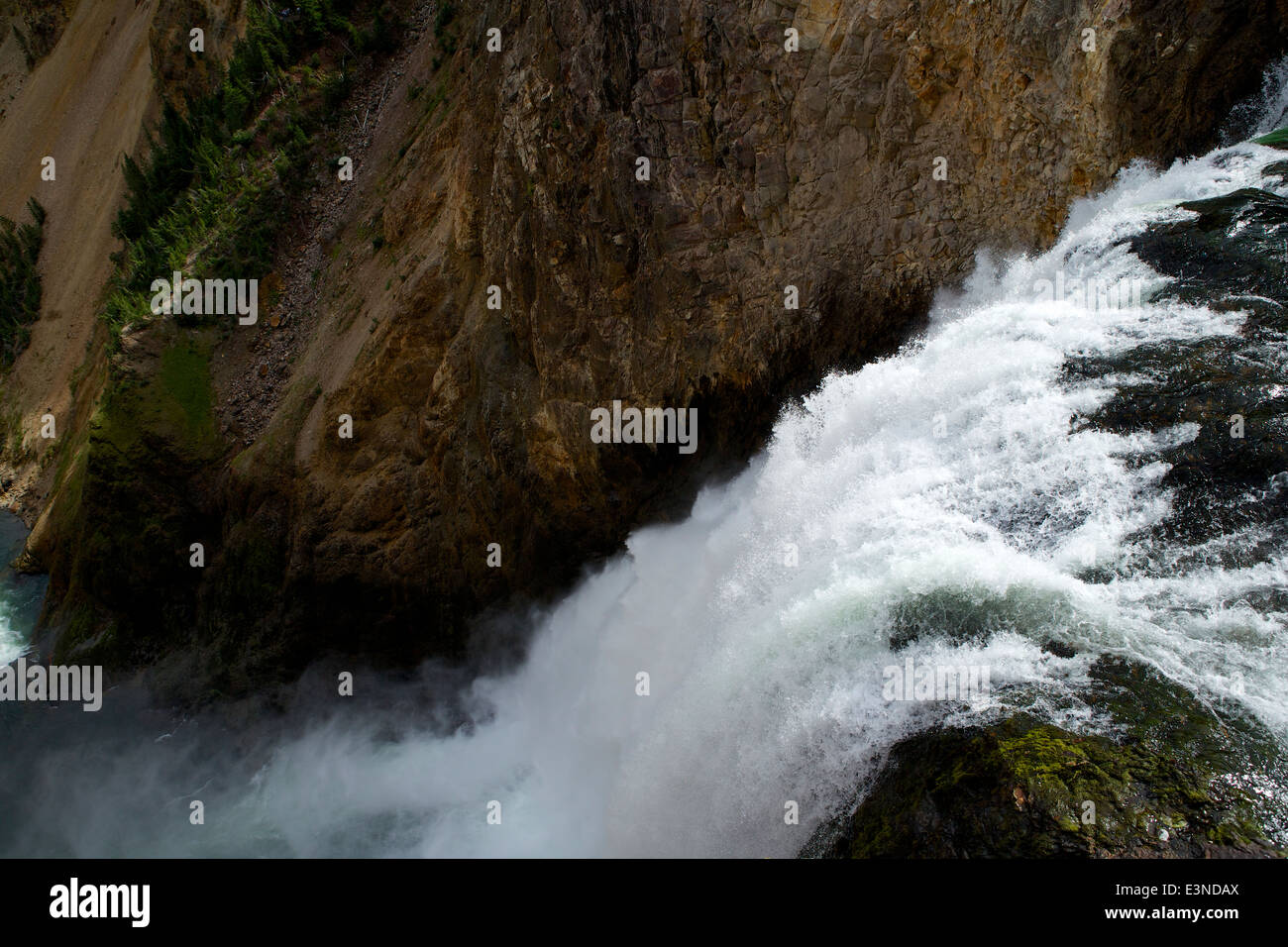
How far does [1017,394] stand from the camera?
762 centimetres

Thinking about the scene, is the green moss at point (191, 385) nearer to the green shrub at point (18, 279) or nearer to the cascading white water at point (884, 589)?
the cascading white water at point (884, 589)

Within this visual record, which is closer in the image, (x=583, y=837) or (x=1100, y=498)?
(x=1100, y=498)

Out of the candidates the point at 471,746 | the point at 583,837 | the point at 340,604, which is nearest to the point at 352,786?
the point at 471,746

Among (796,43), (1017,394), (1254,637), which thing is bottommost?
(1254,637)

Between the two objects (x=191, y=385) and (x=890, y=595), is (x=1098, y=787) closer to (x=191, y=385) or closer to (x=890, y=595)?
(x=890, y=595)

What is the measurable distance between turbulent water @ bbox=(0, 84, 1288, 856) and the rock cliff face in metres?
0.79

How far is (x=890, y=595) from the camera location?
645 cm

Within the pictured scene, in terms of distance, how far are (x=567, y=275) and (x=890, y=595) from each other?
8.31m

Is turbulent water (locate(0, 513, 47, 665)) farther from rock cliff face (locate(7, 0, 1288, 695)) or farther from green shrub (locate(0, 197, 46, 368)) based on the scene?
green shrub (locate(0, 197, 46, 368))

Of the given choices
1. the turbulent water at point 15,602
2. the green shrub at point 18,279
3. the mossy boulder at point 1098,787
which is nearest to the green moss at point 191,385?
the turbulent water at point 15,602

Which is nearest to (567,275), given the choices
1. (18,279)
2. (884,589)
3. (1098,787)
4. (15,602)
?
(884,589)

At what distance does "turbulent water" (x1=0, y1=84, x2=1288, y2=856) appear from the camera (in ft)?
18.4

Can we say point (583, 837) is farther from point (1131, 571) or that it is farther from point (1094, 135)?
point (1094, 135)
